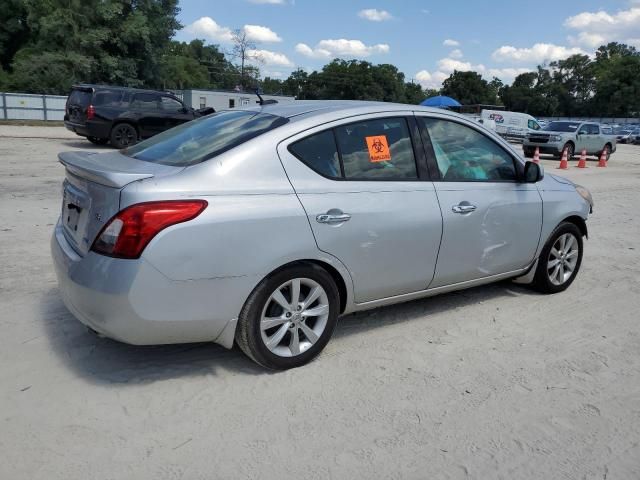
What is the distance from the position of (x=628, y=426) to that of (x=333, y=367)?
1693 mm

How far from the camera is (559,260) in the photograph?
16.7ft

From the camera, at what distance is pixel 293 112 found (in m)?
3.80

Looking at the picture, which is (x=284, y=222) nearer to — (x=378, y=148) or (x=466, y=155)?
(x=378, y=148)

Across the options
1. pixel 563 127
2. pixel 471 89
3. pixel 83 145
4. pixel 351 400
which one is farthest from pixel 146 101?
pixel 471 89

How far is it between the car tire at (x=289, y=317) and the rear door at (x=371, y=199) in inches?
8.4

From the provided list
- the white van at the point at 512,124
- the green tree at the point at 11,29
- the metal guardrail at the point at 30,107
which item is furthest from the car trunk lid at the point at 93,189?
the green tree at the point at 11,29

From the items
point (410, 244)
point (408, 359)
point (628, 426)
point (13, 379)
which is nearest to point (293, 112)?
point (410, 244)

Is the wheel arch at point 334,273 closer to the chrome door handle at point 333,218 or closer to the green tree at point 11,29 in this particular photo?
the chrome door handle at point 333,218

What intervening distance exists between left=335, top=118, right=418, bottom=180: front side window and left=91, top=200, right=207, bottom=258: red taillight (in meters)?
1.16

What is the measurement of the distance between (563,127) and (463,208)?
22.2 meters

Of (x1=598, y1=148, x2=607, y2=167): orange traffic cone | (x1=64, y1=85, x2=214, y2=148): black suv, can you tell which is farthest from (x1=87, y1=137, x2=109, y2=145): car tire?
(x1=598, y1=148, x2=607, y2=167): orange traffic cone

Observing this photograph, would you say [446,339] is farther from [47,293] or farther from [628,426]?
[47,293]

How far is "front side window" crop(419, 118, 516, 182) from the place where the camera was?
416 centimetres

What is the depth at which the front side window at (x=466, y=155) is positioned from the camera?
4.16 meters
